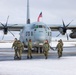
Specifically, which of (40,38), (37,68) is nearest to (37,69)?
(37,68)

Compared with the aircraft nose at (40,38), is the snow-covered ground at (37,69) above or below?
below

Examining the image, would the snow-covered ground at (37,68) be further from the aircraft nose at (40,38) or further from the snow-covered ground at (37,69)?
the aircraft nose at (40,38)

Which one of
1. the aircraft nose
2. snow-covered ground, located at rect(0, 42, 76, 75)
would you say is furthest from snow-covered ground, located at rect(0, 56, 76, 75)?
the aircraft nose

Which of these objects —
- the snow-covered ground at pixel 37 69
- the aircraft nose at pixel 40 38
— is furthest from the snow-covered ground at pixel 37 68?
the aircraft nose at pixel 40 38

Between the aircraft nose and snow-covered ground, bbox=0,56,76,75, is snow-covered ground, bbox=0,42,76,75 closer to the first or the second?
snow-covered ground, bbox=0,56,76,75

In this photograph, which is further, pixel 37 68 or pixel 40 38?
pixel 40 38

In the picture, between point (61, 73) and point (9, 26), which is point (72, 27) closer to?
point (9, 26)

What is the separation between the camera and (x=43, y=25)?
92.4 ft

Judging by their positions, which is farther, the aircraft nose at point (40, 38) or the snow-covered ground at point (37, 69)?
the aircraft nose at point (40, 38)

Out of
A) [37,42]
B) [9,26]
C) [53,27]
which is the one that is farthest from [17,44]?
[53,27]

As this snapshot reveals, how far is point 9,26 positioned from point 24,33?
6.35 m

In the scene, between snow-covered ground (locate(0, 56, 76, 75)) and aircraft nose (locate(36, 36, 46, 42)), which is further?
aircraft nose (locate(36, 36, 46, 42))

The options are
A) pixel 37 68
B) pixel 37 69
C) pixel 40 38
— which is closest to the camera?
pixel 37 69

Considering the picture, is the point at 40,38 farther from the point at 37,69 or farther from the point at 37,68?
the point at 37,69
